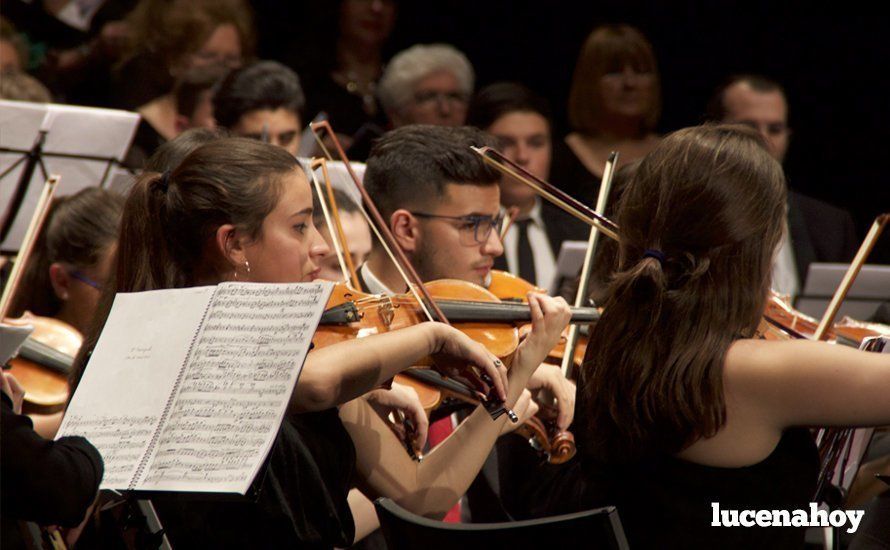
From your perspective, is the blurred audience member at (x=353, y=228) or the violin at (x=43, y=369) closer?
the violin at (x=43, y=369)

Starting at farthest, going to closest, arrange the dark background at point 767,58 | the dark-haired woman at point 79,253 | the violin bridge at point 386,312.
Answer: the dark background at point 767,58 < the dark-haired woman at point 79,253 < the violin bridge at point 386,312

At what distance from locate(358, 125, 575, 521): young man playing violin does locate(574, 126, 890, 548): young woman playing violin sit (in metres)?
0.82

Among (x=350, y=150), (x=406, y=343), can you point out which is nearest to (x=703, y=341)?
(x=406, y=343)

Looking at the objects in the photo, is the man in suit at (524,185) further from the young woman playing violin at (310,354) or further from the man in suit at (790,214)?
the young woman playing violin at (310,354)

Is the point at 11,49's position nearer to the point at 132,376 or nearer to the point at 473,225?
the point at 473,225

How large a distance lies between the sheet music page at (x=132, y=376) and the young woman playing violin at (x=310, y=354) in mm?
218

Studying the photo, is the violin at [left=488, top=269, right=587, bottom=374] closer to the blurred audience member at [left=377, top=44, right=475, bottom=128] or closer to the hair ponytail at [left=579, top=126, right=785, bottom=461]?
the hair ponytail at [left=579, top=126, right=785, bottom=461]

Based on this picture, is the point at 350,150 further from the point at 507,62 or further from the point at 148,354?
the point at 148,354

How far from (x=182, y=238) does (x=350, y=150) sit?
2.26 m

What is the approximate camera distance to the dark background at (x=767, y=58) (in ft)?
16.4

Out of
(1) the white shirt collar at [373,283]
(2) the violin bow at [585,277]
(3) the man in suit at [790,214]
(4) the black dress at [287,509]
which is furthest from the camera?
(3) the man in suit at [790,214]

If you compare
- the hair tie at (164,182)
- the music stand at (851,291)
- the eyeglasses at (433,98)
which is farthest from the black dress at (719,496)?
the eyeglasses at (433,98)

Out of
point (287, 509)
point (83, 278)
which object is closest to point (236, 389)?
point (287, 509)

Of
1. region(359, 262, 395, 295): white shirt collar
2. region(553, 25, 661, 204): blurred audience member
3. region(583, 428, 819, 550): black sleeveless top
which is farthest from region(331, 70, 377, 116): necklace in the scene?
region(583, 428, 819, 550): black sleeveless top
